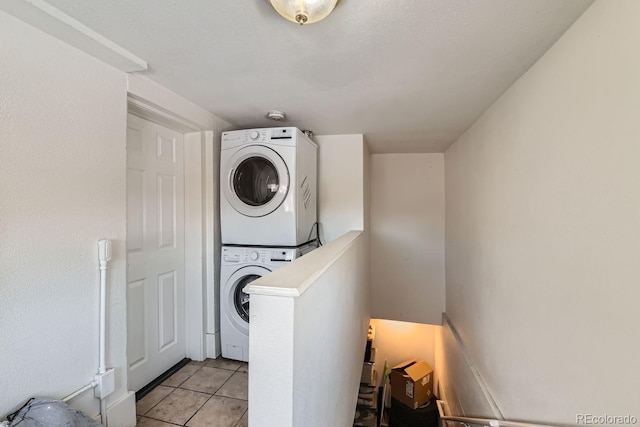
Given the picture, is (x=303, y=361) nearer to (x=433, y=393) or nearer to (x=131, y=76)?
(x=131, y=76)

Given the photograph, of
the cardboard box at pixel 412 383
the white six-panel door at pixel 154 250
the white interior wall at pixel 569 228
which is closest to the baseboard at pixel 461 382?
the white interior wall at pixel 569 228

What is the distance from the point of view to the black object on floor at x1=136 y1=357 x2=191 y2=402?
5.99 ft

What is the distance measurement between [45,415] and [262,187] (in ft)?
5.67

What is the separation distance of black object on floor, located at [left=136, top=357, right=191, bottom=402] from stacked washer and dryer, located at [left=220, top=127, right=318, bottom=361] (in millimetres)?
323

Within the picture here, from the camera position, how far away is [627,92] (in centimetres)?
89

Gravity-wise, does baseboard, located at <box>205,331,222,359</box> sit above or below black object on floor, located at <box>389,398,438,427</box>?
above

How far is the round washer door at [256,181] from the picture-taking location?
2.19 meters

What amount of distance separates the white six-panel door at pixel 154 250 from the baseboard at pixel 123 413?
30 centimetres

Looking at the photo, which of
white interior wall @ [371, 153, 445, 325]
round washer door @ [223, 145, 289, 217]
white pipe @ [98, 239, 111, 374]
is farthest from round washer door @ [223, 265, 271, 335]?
white interior wall @ [371, 153, 445, 325]

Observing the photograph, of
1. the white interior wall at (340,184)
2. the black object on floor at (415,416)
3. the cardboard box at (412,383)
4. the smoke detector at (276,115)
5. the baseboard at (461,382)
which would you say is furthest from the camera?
the cardboard box at (412,383)

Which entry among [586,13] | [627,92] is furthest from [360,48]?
[627,92]

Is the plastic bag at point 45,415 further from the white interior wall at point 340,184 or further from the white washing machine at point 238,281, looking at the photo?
the white interior wall at point 340,184

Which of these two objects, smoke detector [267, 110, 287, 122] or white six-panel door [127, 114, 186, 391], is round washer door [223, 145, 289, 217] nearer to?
smoke detector [267, 110, 287, 122]

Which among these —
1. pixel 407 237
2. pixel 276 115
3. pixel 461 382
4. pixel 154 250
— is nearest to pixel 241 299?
pixel 154 250
